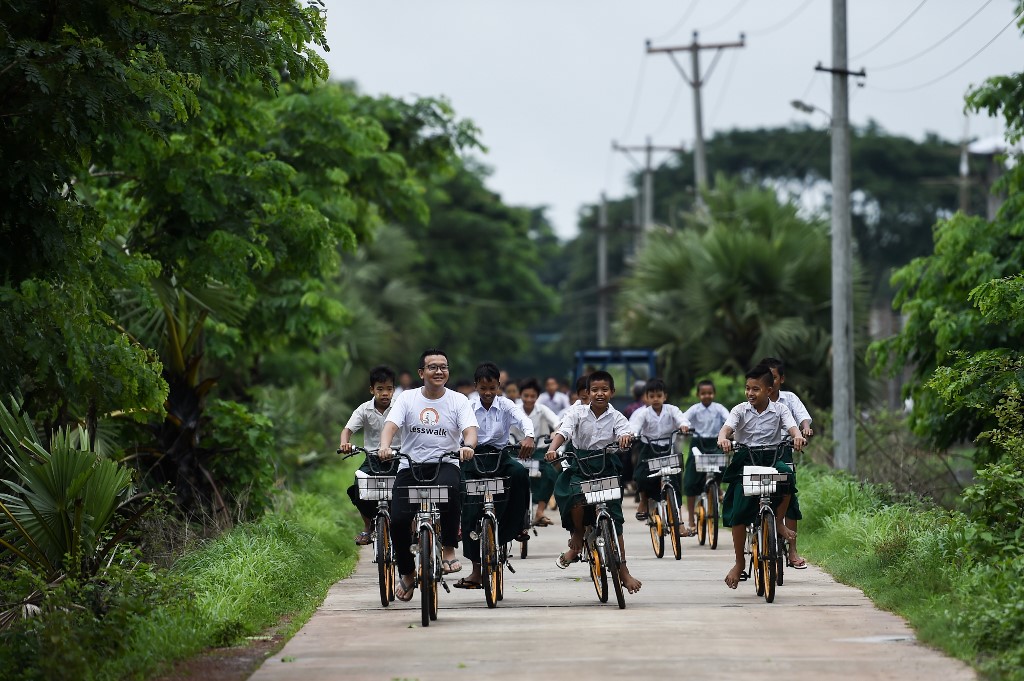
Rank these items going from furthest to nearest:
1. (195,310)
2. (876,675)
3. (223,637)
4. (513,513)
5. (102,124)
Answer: (195,310) → (513,513) → (102,124) → (223,637) → (876,675)

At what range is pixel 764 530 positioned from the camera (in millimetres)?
12844

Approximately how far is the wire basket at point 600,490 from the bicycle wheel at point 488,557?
0.77 metres

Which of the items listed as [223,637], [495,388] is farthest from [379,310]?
[223,637]

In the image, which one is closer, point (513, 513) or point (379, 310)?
point (513, 513)

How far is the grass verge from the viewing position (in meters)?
9.46

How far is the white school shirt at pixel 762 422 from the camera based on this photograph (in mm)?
13570

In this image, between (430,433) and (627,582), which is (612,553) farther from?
(430,433)

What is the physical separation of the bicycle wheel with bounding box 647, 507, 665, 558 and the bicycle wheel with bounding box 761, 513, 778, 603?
373 centimetres

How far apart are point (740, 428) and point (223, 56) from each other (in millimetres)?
5182

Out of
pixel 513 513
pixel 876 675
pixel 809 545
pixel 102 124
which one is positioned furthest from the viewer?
pixel 809 545

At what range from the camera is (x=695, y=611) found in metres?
12.0

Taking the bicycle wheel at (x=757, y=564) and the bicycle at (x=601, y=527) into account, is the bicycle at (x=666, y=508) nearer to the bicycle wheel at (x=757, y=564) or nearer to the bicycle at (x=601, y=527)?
the bicycle wheel at (x=757, y=564)

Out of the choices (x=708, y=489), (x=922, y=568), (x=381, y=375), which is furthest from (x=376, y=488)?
(x=708, y=489)

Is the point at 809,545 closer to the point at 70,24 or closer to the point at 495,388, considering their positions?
the point at 495,388
